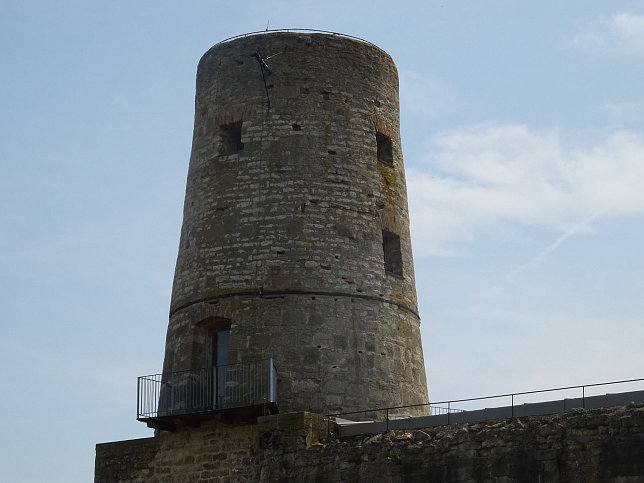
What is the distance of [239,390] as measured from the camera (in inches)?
885

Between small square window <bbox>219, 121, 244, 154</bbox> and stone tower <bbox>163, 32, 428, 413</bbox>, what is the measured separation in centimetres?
2

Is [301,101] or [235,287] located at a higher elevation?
[301,101]

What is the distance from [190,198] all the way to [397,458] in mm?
7194

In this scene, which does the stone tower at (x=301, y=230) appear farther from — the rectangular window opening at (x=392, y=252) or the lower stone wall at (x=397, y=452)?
the lower stone wall at (x=397, y=452)

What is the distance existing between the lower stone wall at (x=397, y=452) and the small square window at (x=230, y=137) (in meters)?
5.26

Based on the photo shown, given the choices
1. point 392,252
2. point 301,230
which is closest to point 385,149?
point 392,252

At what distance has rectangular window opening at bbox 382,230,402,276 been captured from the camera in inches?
→ 965

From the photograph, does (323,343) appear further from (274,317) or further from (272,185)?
(272,185)

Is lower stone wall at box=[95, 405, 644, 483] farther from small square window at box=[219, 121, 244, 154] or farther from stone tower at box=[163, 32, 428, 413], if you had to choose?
small square window at box=[219, 121, 244, 154]

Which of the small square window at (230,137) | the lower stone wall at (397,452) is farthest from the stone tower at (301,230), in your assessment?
the lower stone wall at (397,452)

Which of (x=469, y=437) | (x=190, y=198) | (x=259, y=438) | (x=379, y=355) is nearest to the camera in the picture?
(x=469, y=437)

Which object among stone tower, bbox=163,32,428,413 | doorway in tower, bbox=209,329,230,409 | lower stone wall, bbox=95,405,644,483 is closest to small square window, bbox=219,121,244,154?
stone tower, bbox=163,32,428,413

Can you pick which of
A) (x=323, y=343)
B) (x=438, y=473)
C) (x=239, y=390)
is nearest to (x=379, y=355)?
(x=323, y=343)

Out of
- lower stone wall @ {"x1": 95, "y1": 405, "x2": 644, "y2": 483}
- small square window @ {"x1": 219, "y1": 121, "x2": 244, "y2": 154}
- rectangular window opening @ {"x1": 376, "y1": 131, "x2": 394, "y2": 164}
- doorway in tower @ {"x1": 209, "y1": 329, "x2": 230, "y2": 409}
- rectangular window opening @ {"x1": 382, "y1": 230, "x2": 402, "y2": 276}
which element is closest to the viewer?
lower stone wall @ {"x1": 95, "y1": 405, "x2": 644, "y2": 483}
